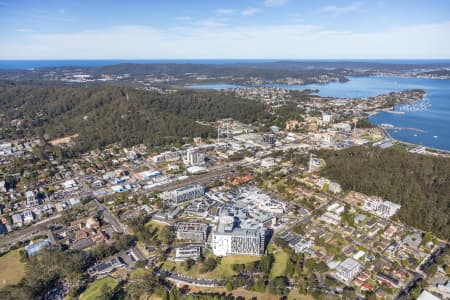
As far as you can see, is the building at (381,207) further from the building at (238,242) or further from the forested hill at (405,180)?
the building at (238,242)

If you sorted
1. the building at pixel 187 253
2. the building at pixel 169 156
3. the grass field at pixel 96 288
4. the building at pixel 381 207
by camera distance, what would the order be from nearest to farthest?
1. the grass field at pixel 96 288
2. the building at pixel 187 253
3. the building at pixel 381 207
4. the building at pixel 169 156

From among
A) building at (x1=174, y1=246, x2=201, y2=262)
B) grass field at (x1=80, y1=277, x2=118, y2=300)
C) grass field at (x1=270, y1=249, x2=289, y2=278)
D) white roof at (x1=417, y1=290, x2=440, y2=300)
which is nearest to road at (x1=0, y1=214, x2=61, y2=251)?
grass field at (x1=80, y1=277, x2=118, y2=300)

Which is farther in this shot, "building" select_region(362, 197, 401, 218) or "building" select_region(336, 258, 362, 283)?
"building" select_region(362, 197, 401, 218)

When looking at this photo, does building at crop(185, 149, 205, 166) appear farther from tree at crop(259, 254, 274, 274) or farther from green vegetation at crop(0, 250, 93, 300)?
tree at crop(259, 254, 274, 274)

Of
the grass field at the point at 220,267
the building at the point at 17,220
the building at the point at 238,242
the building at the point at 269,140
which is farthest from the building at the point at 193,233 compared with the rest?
the building at the point at 269,140

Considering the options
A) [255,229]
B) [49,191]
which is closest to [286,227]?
[255,229]

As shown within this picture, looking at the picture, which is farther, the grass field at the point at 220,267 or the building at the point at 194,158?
the building at the point at 194,158
